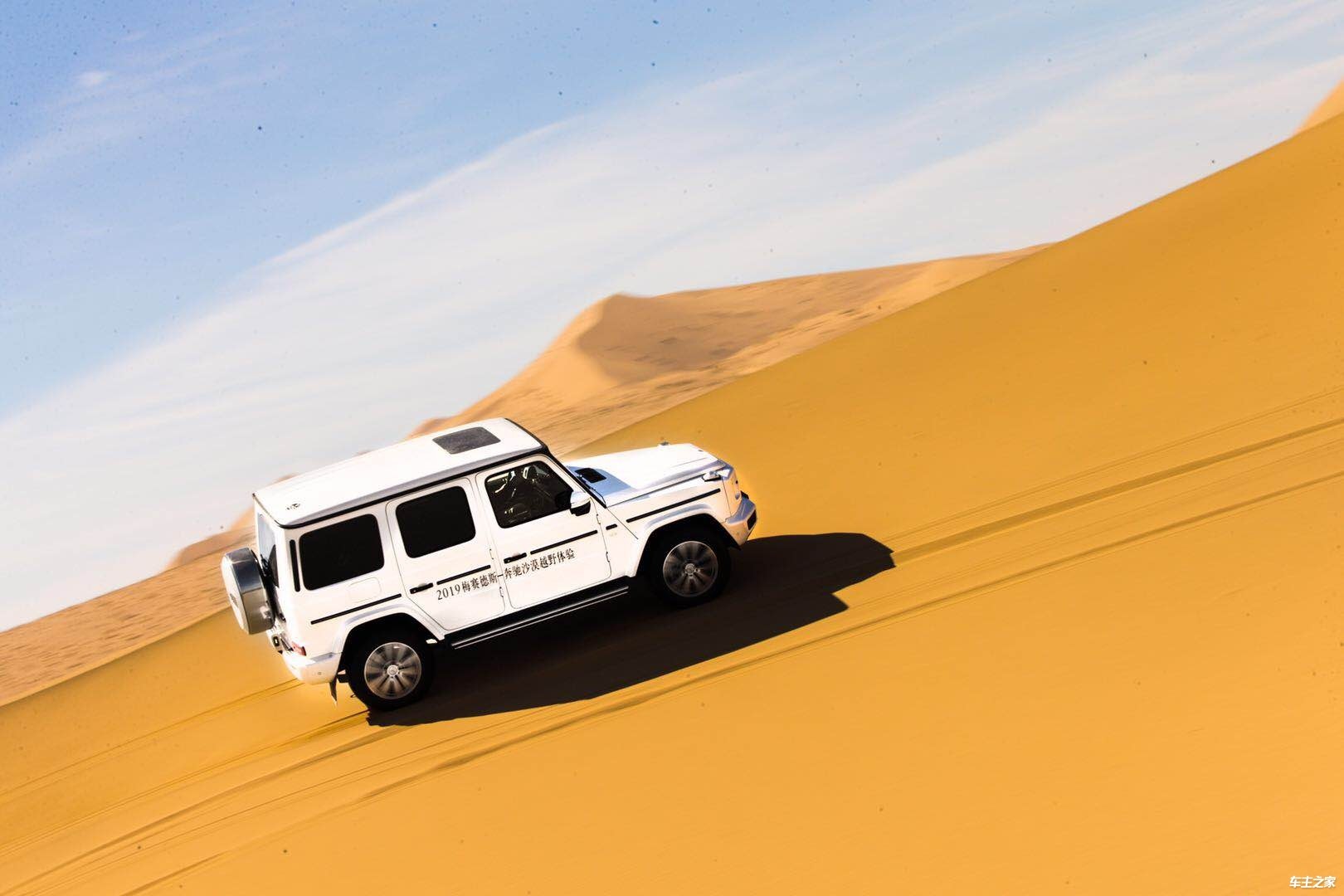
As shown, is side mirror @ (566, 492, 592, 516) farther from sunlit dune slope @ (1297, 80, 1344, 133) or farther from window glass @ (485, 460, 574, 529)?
sunlit dune slope @ (1297, 80, 1344, 133)

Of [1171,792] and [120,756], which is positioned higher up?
[120,756]

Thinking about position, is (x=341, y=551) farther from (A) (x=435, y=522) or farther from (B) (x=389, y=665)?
(B) (x=389, y=665)

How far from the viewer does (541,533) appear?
8.64 m

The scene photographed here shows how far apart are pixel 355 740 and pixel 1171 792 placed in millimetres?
5978

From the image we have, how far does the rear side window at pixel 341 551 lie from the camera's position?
8281 millimetres

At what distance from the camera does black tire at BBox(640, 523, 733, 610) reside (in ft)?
29.5

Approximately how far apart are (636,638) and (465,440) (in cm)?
222

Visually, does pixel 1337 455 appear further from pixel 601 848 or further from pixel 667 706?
pixel 601 848

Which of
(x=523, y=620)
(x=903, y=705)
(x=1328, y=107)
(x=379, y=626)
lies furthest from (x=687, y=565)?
(x=1328, y=107)

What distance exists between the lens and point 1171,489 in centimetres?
906

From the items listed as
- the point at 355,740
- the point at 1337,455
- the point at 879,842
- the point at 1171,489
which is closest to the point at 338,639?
the point at 355,740

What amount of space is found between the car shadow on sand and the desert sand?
30.2 feet

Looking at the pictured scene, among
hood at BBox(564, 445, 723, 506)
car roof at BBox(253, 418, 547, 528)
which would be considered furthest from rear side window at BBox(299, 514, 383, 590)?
hood at BBox(564, 445, 723, 506)

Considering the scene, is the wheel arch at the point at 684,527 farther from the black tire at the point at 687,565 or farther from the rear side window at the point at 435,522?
the rear side window at the point at 435,522
